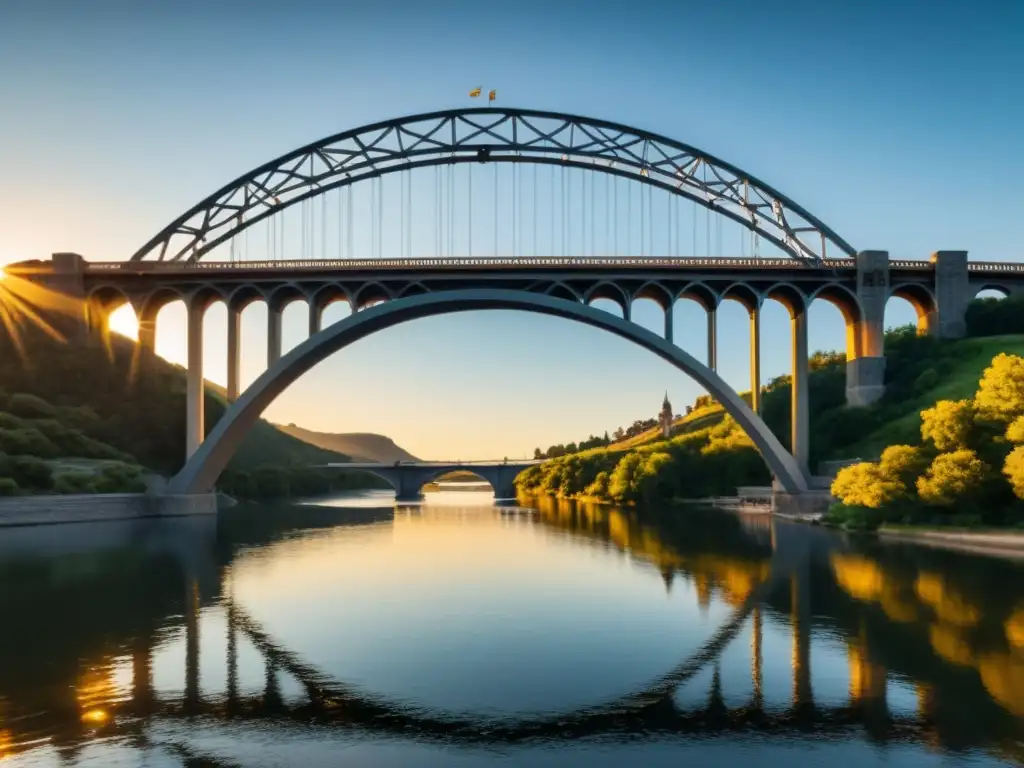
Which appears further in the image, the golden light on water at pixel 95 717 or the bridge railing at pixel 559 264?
the bridge railing at pixel 559 264

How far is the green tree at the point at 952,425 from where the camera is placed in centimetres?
4153

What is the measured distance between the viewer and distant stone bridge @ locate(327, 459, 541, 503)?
391ft

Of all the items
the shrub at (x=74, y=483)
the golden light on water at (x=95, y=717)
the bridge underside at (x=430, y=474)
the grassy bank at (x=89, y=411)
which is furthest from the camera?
the bridge underside at (x=430, y=474)

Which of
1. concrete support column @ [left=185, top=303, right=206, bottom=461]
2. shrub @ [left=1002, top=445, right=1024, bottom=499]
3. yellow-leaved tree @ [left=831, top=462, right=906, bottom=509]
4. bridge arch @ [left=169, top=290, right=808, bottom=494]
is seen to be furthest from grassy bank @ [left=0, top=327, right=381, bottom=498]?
shrub @ [left=1002, top=445, right=1024, bottom=499]

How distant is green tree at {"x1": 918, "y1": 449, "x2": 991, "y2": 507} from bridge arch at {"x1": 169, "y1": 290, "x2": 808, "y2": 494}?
15137 millimetres

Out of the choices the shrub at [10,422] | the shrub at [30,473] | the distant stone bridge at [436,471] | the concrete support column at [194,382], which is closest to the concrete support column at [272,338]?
the concrete support column at [194,382]

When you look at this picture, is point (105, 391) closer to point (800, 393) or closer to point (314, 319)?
point (314, 319)

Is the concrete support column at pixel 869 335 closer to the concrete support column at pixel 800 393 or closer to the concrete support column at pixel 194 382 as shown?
the concrete support column at pixel 800 393

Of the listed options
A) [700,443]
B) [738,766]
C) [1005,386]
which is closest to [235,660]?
[738,766]

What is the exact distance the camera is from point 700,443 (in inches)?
3797

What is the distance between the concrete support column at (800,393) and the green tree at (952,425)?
14.9m

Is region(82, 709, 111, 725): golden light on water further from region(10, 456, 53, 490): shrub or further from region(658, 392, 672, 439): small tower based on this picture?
region(658, 392, 672, 439): small tower

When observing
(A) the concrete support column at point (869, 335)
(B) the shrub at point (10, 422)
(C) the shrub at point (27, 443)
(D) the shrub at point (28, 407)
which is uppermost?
(A) the concrete support column at point (869, 335)

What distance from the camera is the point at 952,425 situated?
4172cm
